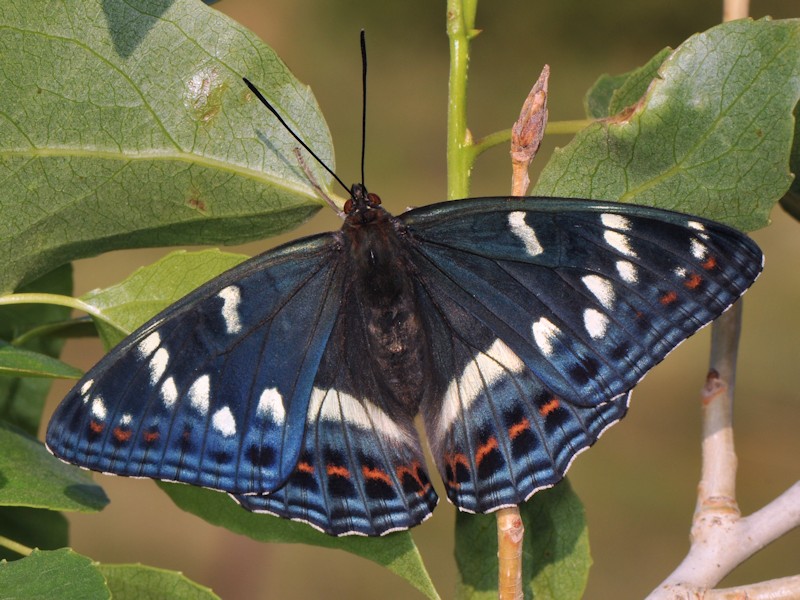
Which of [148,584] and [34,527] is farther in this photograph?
[34,527]

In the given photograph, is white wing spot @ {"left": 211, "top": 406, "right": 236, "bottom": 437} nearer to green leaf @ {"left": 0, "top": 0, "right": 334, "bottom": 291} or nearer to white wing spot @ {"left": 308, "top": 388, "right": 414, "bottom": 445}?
white wing spot @ {"left": 308, "top": 388, "right": 414, "bottom": 445}

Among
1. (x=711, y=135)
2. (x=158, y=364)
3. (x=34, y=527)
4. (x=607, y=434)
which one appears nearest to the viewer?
(x=711, y=135)

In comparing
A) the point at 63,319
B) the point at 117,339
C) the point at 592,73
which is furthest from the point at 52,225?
the point at 592,73

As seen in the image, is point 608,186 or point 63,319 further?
point 63,319

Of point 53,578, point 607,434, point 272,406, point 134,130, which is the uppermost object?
point 607,434

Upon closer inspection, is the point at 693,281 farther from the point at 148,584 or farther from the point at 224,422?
the point at 148,584

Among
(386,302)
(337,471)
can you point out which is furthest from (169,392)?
(386,302)

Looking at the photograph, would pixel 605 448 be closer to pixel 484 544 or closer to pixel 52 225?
pixel 484 544

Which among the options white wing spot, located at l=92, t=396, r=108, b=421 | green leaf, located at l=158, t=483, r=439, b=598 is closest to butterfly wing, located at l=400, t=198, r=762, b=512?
green leaf, located at l=158, t=483, r=439, b=598
